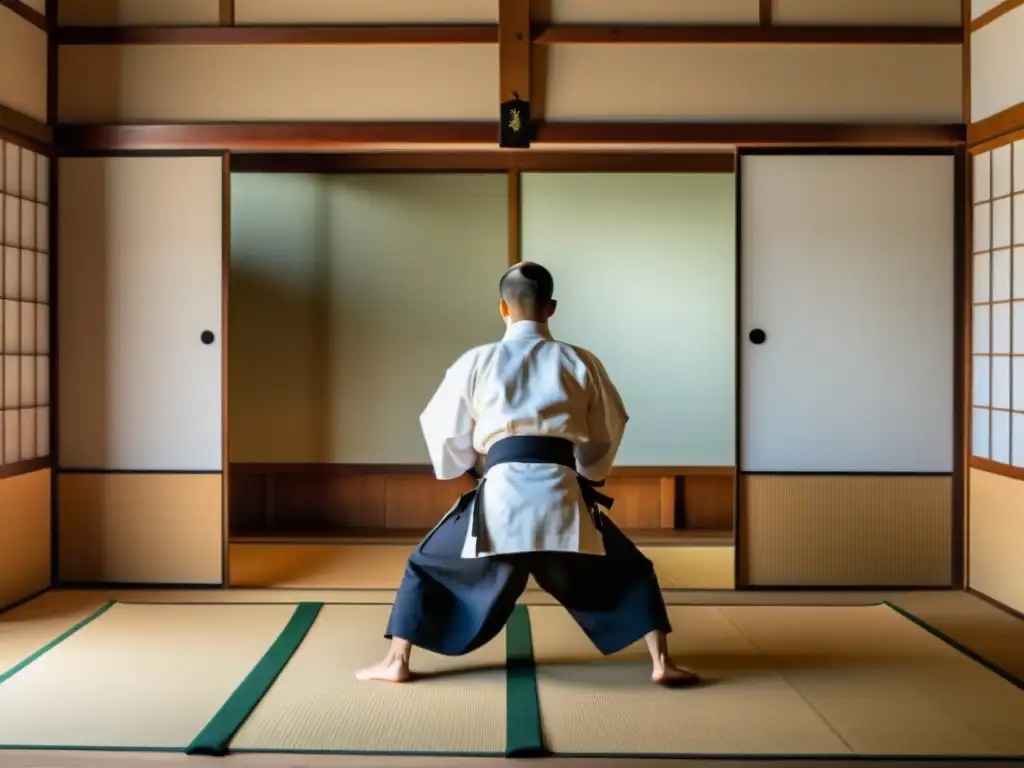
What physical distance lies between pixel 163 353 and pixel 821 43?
3.11 metres

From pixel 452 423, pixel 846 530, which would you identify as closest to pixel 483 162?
pixel 846 530

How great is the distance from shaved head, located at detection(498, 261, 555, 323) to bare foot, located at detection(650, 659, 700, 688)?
108 cm

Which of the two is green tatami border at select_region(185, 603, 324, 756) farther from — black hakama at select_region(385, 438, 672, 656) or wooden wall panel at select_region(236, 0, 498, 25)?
wooden wall panel at select_region(236, 0, 498, 25)

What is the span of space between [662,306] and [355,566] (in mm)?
2249

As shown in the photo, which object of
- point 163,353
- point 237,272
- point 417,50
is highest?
point 417,50

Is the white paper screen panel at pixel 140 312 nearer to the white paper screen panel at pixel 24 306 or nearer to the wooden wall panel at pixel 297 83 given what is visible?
the white paper screen panel at pixel 24 306

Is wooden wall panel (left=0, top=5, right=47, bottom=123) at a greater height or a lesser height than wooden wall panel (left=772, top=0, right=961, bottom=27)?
lesser

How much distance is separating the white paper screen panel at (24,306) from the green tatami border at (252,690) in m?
1.38

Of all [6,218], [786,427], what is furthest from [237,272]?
[786,427]

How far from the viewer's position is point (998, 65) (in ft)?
A: 12.8

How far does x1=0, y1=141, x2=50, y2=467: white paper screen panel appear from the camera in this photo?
382 cm

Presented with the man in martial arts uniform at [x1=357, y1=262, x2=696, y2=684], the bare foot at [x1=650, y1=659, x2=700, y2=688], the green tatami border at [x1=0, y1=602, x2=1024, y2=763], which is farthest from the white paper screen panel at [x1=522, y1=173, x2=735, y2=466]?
the bare foot at [x1=650, y1=659, x2=700, y2=688]

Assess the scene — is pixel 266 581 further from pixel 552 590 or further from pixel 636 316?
pixel 636 316

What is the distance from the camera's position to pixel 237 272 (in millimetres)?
5520
